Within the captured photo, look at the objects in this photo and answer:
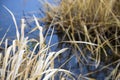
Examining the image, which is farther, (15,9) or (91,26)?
(15,9)

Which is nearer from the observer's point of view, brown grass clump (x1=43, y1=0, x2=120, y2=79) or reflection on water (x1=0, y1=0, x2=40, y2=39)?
brown grass clump (x1=43, y1=0, x2=120, y2=79)

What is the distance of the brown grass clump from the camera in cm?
162

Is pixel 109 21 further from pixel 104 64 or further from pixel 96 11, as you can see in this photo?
pixel 104 64

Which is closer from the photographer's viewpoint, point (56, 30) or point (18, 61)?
point (18, 61)

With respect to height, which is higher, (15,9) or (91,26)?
(15,9)

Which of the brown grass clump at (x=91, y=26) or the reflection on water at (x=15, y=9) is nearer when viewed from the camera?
the brown grass clump at (x=91, y=26)

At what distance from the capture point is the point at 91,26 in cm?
178

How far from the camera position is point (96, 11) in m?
1.80

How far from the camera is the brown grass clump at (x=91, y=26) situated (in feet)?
5.32

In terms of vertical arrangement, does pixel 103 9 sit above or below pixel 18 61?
above

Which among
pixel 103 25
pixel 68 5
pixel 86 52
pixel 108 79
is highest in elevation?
pixel 68 5

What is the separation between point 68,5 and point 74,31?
16 cm

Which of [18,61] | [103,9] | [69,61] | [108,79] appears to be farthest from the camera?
[103,9]

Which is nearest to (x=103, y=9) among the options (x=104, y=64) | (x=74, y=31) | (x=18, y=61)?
(x=74, y=31)
